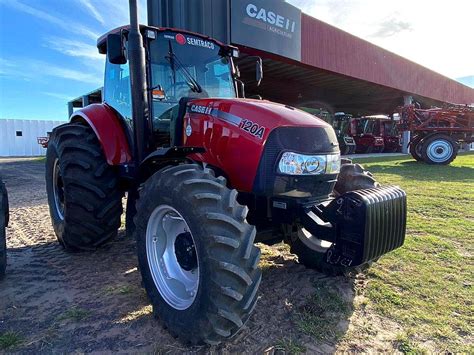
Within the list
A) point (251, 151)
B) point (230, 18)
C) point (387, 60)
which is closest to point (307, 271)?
point (251, 151)

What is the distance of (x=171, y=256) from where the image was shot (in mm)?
2648

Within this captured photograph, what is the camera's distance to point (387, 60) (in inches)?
752

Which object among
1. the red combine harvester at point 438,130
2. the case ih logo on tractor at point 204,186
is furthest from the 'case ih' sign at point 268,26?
the case ih logo on tractor at point 204,186

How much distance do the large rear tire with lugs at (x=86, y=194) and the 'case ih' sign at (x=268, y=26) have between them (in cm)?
825

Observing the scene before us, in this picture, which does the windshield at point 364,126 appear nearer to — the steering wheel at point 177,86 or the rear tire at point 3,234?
the steering wheel at point 177,86

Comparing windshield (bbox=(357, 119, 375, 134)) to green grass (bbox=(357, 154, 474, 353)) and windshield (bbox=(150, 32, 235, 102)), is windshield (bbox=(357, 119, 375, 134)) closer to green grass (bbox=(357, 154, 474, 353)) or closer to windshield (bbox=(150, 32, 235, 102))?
green grass (bbox=(357, 154, 474, 353))

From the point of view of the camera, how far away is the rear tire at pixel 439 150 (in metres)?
12.4

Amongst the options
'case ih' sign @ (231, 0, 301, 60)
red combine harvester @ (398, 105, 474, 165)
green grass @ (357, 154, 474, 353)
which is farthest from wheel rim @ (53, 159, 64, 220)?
red combine harvester @ (398, 105, 474, 165)

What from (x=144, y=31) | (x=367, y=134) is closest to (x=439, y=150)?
(x=367, y=134)

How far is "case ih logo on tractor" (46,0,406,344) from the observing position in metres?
2.03

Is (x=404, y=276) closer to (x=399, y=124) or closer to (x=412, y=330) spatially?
(x=412, y=330)

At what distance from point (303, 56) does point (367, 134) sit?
10125 millimetres

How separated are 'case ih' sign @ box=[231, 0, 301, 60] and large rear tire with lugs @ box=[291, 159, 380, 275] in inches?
341

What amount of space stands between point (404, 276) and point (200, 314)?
207 cm
